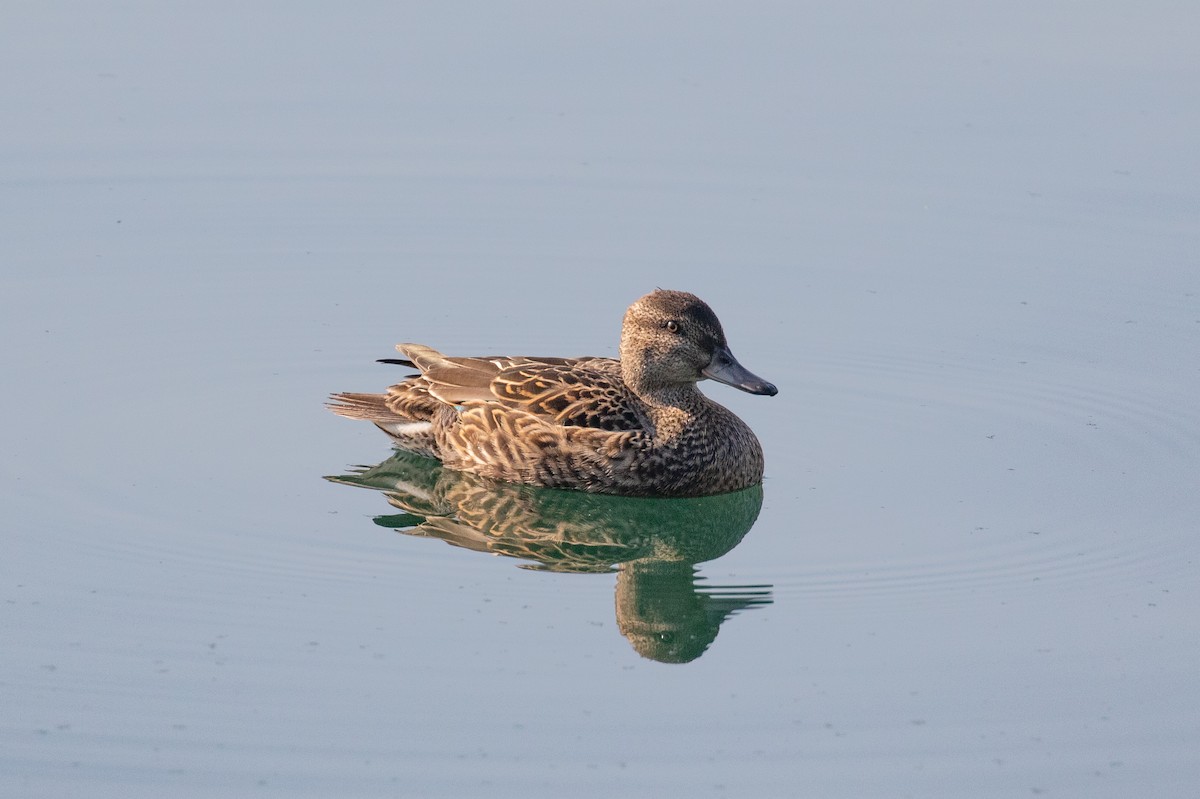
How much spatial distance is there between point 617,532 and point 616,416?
922 millimetres

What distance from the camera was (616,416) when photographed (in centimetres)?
1142

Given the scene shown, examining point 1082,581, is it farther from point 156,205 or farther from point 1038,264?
point 156,205

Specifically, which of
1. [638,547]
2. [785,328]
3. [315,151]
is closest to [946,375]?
[785,328]

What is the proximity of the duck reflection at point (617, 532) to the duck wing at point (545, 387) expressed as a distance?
1.41ft

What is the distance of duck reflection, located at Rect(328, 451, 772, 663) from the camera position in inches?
375

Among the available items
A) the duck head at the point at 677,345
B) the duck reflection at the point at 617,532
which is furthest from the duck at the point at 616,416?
the duck reflection at the point at 617,532

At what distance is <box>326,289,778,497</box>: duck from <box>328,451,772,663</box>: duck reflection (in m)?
0.11

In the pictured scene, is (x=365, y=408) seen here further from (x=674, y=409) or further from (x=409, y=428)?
(x=674, y=409)

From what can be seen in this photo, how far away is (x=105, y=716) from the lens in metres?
8.33

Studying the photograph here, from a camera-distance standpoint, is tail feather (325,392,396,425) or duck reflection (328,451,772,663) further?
tail feather (325,392,396,425)

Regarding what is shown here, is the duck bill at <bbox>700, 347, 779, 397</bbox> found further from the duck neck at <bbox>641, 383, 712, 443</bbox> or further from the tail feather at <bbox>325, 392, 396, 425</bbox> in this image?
the tail feather at <bbox>325, 392, 396, 425</bbox>

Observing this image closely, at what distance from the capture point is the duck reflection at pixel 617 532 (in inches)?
375

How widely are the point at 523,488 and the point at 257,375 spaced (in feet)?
6.89

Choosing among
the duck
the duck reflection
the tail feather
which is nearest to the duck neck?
the duck
